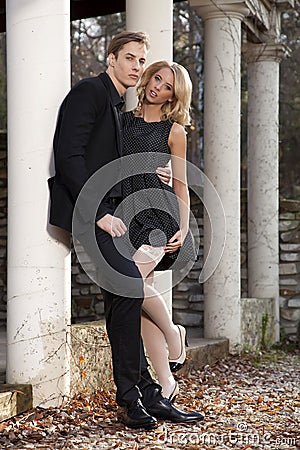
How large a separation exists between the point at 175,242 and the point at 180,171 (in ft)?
1.05

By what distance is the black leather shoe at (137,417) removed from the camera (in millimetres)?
3592

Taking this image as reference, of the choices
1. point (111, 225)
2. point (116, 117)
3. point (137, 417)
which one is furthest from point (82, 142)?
point (137, 417)

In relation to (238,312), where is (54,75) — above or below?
above

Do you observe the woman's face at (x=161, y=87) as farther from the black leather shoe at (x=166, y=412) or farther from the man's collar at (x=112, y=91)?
the black leather shoe at (x=166, y=412)

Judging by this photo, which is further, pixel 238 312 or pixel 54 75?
pixel 238 312

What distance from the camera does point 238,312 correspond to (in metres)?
6.65

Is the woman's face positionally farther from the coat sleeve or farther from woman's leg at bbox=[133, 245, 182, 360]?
woman's leg at bbox=[133, 245, 182, 360]

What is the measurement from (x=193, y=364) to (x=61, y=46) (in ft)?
8.47

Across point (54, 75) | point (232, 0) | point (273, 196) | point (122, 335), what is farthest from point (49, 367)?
point (273, 196)

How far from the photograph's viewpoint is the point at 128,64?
3762mm

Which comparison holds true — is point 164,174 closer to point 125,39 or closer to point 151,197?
point 151,197

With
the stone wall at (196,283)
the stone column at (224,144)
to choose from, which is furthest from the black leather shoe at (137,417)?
the stone wall at (196,283)

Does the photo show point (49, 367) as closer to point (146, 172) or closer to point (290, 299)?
point (146, 172)

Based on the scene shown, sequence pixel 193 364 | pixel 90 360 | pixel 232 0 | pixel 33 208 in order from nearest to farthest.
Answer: pixel 33 208 < pixel 90 360 < pixel 193 364 < pixel 232 0
